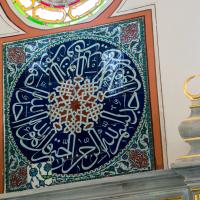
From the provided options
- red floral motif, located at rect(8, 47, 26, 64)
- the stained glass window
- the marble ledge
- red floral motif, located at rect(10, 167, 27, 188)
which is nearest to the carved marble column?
the marble ledge

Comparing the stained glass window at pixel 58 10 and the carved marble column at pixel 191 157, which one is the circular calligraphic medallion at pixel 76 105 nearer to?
the stained glass window at pixel 58 10

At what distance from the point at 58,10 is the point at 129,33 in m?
0.67

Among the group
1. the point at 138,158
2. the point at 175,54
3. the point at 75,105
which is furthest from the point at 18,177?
the point at 175,54

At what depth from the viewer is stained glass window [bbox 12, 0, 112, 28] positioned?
596 centimetres

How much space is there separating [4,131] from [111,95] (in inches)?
33.1

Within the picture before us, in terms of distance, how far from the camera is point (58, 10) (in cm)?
609

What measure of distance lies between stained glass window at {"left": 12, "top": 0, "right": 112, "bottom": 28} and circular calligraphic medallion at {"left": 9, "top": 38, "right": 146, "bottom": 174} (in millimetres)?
216

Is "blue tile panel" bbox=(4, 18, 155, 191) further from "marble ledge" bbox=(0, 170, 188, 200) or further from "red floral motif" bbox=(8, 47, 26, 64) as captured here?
"marble ledge" bbox=(0, 170, 188, 200)

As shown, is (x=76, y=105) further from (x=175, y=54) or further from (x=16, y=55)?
(x=175, y=54)

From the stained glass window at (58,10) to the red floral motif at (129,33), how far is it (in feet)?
0.94

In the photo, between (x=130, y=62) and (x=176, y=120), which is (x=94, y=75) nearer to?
(x=130, y=62)

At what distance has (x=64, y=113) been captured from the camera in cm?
569

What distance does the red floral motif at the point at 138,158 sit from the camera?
5340 mm

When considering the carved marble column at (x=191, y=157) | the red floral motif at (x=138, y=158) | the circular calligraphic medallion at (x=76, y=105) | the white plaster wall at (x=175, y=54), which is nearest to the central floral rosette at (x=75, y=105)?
the circular calligraphic medallion at (x=76, y=105)
